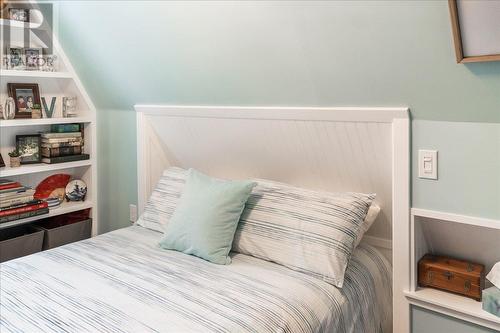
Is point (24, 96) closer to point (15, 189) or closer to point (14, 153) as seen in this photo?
point (14, 153)

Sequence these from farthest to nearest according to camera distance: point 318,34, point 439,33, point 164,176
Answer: point 164,176
point 318,34
point 439,33

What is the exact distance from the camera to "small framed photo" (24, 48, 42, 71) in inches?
107

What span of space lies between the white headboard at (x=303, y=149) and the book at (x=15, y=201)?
2.23ft

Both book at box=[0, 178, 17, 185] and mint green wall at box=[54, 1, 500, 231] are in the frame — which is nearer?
mint green wall at box=[54, 1, 500, 231]

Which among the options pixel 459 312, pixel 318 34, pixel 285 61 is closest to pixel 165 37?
pixel 285 61

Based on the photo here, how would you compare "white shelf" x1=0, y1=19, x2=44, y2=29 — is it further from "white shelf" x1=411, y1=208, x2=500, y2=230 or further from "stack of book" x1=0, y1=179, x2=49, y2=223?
"white shelf" x1=411, y1=208, x2=500, y2=230

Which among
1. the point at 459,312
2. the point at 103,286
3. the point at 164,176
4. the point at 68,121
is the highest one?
the point at 68,121

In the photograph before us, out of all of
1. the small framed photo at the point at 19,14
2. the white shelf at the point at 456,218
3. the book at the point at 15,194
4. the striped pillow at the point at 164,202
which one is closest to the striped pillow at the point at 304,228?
the white shelf at the point at 456,218

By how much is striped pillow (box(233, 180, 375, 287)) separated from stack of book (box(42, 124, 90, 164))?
1.42m

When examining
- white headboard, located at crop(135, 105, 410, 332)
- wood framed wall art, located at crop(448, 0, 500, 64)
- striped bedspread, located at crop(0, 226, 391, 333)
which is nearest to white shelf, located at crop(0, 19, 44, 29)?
white headboard, located at crop(135, 105, 410, 332)

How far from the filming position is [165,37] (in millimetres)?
2156

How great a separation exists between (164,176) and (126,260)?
27.1 inches

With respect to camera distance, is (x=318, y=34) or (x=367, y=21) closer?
(x=367, y=21)

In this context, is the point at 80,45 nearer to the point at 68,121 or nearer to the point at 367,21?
the point at 68,121
